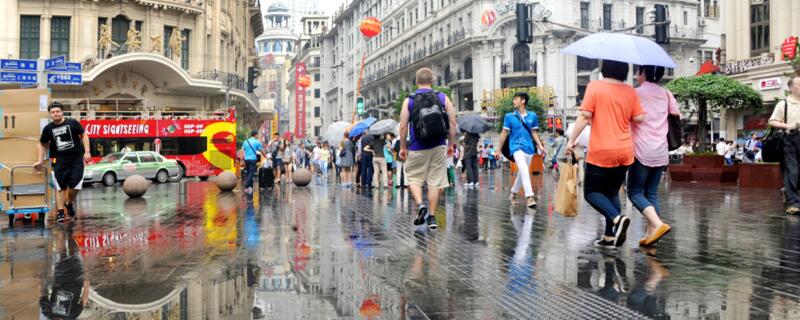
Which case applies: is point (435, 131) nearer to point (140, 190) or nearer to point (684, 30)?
point (140, 190)

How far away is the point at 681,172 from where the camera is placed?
19547 millimetres

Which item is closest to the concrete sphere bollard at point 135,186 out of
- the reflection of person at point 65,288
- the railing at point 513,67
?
the reflection of person at point 65,288

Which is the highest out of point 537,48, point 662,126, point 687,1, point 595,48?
point 687,1

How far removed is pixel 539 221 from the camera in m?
9.03

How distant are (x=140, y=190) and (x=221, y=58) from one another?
30.7 metres

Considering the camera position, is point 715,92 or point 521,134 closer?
point 521,134

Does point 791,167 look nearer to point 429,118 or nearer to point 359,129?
point 429,118

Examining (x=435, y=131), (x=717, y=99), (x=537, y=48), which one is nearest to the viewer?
(x=435, y=131)

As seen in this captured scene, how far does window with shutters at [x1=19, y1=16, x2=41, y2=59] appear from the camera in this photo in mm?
34781

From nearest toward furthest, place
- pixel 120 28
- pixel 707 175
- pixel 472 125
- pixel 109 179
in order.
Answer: pixel 472 125 → pixel 707 175 → pixel 109 179 → pixel 120 28

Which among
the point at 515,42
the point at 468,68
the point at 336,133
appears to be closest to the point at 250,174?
the point at 336,133

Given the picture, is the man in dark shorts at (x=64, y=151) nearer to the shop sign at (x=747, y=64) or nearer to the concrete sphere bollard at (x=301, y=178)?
the concrete sphere bollard at (x=301, y=178)

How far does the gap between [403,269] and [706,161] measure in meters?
15.9

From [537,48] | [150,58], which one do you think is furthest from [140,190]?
[537,48]
